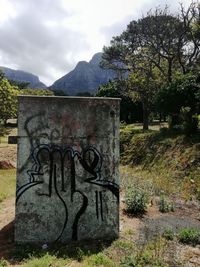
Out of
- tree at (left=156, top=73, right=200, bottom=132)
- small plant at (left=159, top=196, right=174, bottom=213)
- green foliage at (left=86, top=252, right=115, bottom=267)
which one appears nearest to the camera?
green foliage at (left=86, top=252, right=115, bottom=267)

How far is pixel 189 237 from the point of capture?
8.53m

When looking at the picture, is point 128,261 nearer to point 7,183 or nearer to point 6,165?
point 7,183

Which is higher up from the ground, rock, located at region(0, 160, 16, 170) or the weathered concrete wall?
the weathered concrete wall

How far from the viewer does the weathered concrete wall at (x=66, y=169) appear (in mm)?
8641

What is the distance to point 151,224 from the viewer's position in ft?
31.7

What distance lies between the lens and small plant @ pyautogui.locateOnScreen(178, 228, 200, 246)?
8.48m

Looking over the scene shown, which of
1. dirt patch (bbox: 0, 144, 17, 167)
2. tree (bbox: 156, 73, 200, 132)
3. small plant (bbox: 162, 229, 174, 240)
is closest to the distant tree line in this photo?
tree (bbox: 156, 73, 200, 132)

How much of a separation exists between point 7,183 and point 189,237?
10.3 m

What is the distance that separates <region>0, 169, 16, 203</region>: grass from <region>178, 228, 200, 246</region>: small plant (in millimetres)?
6861

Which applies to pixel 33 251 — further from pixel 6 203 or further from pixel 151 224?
pixel 6 203

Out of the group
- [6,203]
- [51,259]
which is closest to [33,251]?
[51,259]

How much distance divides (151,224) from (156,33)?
25.1 metres

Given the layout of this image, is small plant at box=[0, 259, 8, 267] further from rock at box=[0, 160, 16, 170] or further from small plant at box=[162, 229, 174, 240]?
rock at box=[0, 160, 16, 170]

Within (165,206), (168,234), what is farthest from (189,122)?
(168,234)
